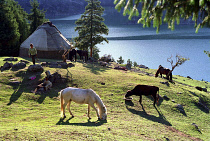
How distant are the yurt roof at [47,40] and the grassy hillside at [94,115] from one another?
12767mm

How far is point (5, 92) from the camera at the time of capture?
14.6 meters

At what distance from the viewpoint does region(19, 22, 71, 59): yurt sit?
102ft

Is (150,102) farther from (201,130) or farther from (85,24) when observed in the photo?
(85,24)

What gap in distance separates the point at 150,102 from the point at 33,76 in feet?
38.8

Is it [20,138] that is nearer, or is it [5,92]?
[20,138]

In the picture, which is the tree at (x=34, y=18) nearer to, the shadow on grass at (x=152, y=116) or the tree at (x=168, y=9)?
the shadow on grass at (x=152, y=116)

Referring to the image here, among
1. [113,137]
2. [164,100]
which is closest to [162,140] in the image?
[113,137]

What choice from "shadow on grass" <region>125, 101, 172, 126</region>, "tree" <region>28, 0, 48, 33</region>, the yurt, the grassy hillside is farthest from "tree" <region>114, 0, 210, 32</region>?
"tree" <region>28, 0, 48, 33</region>

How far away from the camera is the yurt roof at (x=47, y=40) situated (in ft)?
102

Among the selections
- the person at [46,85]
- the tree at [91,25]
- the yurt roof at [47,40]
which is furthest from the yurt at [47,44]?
the person at [46,85]

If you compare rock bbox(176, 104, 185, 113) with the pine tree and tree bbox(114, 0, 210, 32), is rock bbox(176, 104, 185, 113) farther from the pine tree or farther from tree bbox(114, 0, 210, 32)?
the pine tree

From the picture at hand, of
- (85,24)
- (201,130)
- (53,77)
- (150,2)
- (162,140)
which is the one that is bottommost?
(201,130)

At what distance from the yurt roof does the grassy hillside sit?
12767 mm

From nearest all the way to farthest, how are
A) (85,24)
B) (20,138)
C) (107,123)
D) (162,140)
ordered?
(20,138) → (162,140) → (107,123) → (85,24)
